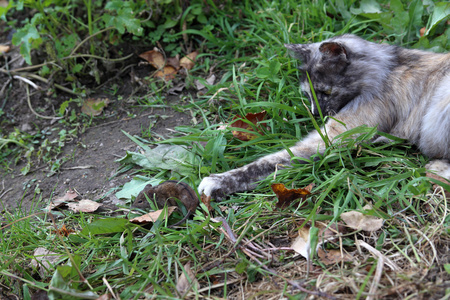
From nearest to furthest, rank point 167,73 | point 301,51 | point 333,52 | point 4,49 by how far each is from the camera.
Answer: point 333,52 → point 301,51 → point 167,73 → point 4,49

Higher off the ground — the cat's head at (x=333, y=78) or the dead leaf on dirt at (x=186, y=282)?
the cat's head at (x=333, y=78)

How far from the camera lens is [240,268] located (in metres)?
2.01

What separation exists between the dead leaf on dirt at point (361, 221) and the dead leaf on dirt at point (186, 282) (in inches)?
36.2

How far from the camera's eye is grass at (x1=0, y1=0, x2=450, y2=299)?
192cm

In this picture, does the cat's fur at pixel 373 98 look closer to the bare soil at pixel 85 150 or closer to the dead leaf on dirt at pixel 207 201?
the dead leaf on dirt at pixel 207 201

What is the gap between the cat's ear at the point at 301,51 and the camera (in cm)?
320

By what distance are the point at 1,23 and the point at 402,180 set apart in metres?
4.68

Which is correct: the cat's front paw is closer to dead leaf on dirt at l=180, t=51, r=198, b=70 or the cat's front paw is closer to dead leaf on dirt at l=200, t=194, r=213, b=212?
dead leaf on dirt at l=200, t=194, r=213, b=212

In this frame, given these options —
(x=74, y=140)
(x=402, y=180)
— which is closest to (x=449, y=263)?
(x=402, y=180)

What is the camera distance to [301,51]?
10.6ft

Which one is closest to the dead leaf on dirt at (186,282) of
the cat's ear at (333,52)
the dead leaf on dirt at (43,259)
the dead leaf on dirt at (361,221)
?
the dead leaf on dirt at (43,259)

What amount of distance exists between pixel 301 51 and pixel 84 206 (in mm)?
2146

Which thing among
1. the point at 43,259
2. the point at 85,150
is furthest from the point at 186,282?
the point at 85,150

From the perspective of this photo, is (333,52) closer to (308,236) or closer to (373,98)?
(373,98)
